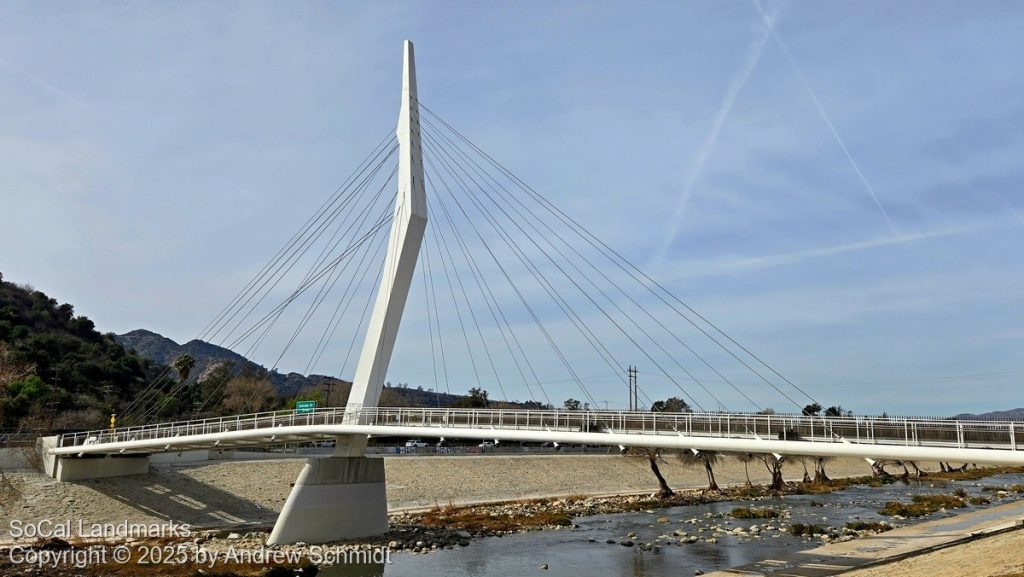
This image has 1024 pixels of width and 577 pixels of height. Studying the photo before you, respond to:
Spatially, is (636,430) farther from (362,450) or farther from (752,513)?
(752,513)

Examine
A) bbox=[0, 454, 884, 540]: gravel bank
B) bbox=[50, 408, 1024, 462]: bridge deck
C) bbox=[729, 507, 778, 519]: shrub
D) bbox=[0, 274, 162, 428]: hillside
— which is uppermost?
bbox=[0, 274, 162, 428]: hillside

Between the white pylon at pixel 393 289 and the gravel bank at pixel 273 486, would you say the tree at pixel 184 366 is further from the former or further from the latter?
the white pylon at pixel 393 289

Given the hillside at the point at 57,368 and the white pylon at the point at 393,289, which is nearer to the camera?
the white pylon at the point at 393,289

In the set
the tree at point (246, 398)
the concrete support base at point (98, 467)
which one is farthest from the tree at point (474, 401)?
the concrete support base at point (98, 467)

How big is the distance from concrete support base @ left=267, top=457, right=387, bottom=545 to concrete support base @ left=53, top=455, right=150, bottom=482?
44.0ft

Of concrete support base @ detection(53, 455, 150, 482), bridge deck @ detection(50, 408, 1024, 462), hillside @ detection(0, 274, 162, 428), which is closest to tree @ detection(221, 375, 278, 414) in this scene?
hillside @ detection(0, 274, 162, 428)

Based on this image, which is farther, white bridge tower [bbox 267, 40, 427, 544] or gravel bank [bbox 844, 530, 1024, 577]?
white bridge tower [bbox 267, 40, 427, 544]

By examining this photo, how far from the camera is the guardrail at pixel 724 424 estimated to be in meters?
16.9

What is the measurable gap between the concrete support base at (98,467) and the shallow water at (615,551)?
19184mm

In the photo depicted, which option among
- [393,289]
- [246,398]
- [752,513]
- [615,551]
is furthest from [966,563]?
[246,398]

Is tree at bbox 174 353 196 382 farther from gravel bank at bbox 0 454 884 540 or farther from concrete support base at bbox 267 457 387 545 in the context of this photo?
concrete support base at bbox 267 457 387 545

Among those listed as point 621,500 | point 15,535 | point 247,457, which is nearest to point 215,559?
point 15,535

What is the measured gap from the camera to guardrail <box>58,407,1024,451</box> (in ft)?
55.4

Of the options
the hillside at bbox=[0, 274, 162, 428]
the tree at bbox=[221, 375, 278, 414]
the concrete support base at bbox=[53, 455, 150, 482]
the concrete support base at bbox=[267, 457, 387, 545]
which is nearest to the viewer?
the concrete support base at bbox=[267, 457, 387, 545]
